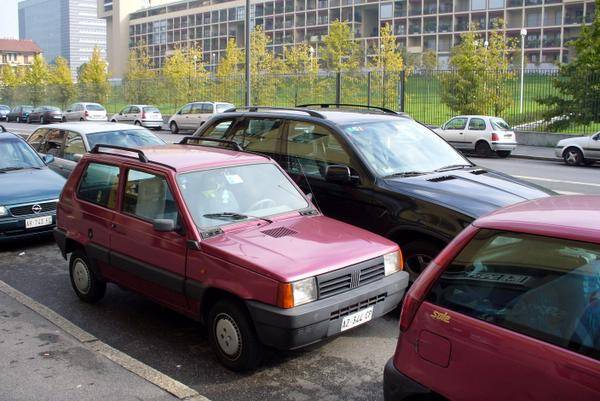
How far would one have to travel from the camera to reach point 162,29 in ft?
412

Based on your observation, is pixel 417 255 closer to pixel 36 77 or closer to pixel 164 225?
pixel 164 225

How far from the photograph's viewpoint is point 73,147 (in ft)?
37.0

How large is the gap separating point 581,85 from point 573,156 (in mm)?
5889

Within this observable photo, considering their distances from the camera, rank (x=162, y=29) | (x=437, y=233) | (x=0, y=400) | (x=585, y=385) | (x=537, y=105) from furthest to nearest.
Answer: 1. (x=162, y=29)
2. (x=537, y=105)
3. (x=437, y=233)
4. (x=0, y=400)
5. (x=585, y=385)

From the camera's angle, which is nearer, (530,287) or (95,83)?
(530,287)

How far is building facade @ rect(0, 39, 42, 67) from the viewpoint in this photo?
142000 mm

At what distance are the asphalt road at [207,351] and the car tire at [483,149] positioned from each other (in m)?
18.5

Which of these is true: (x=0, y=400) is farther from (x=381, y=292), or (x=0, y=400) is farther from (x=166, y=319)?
A: (x=381, y=292)

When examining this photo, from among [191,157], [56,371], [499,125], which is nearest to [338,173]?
[191,157]

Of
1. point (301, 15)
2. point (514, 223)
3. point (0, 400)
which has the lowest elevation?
point (0, 400)

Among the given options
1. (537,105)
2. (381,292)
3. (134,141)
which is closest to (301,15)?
(537,105)

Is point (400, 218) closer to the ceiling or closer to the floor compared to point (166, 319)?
closer to the ceiling

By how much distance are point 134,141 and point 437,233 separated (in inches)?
284

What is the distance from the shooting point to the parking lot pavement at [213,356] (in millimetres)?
4301
